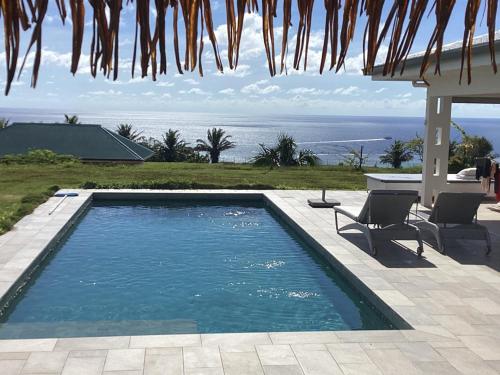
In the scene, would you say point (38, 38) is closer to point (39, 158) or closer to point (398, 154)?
point (39, 158)

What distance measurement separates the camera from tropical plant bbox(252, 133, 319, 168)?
2148 centimetres

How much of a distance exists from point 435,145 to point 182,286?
701 centimetres

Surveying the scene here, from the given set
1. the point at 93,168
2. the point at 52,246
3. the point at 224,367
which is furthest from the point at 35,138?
the point at 224,367

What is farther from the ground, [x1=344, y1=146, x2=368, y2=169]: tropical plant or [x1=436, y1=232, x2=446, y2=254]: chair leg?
[x1=344, y1=146, x2=368, y2=169]: tropical plant

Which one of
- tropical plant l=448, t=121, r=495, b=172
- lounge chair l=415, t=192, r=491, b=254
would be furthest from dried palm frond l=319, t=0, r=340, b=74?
tropical plant l=448, t=121, r=495, b=172

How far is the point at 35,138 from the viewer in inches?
927

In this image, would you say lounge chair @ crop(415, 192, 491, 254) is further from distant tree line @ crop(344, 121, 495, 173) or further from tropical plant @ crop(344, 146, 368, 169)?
tropical plant @ crop(344, 146, 368, 169)

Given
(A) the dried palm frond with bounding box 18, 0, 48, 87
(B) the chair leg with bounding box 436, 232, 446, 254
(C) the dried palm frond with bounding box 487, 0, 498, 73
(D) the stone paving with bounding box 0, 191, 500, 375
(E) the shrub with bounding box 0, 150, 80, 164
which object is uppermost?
(C) the dried palm frond with bounding box 487, 0, 498, 73

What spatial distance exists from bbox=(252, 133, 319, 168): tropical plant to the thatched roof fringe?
1963 cm

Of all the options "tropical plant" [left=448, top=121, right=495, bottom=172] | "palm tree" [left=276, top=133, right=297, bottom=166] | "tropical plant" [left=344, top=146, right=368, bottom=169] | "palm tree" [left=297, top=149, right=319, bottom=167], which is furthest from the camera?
"palm tree" [left=297, top=149, right=319, bottom=167]

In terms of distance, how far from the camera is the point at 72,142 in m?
23.3

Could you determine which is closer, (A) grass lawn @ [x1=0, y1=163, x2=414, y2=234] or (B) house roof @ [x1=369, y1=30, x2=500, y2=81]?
(B) house roof @ [x1=369, y1=30, x2=500, y2=81]

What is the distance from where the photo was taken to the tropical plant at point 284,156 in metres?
21.5

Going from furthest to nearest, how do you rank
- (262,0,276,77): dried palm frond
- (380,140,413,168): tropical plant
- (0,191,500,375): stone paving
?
(380,140,413,168): tropical plant, (0,191,500,375): stone paving, (262,0,276,77): dried palm frond
